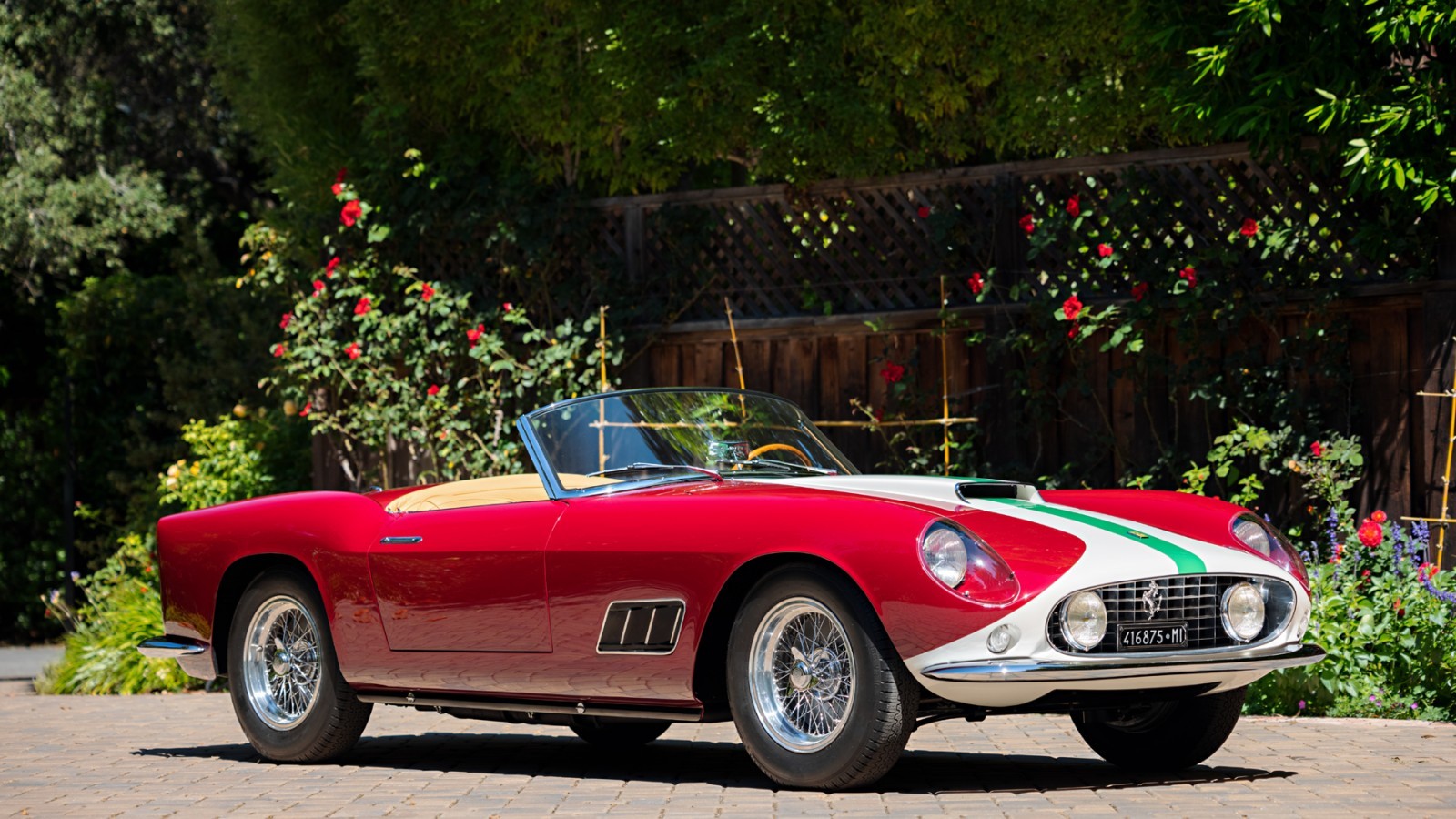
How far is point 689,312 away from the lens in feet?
43.6

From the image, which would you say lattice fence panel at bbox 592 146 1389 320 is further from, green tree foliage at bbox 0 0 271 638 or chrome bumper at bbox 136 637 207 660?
green tree foliage at bbox 0 0 271 638

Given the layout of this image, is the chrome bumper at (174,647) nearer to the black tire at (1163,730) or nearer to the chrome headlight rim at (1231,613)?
the black tire at (1163,730)

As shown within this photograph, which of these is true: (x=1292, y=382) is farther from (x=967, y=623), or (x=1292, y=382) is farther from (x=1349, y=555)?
(x=967, y=623)

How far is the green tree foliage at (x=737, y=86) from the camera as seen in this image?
472 inches

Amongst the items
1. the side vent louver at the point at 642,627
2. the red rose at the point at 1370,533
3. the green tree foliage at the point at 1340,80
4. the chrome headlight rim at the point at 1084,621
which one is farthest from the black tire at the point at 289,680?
the green tree foliage at the point at 1340,80

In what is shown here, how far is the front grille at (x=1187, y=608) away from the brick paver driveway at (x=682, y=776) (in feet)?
1.64

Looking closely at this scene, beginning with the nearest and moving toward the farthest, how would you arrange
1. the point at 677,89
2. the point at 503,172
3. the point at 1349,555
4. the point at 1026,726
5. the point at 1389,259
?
the point at 1026,726 → the point at 1349,555 → the point at 1389,259 → the point at 677,89 → the point at 503,172

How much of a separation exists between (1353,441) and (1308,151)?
1.69m

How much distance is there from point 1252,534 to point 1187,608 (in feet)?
2.34

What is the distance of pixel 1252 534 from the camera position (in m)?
6.37

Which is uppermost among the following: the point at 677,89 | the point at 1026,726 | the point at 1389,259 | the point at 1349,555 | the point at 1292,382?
the point at 677,89

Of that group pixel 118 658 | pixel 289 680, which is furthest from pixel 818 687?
pixel 118 658

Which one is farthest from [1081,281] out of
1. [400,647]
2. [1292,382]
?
[400,647]

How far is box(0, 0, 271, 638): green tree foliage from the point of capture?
19750mm
